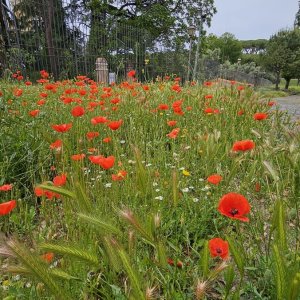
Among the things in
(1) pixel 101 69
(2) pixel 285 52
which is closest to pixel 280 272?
(1) pixel 101 69

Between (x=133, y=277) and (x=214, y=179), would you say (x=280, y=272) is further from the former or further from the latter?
(x=214, y=179)

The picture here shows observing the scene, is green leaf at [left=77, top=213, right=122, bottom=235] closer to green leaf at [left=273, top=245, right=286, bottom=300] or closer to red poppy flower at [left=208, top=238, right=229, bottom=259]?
red poppy flower at [left=208, top=238, right=229, bottom=259]

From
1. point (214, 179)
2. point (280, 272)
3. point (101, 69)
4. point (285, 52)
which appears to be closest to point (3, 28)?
point (101, 69)

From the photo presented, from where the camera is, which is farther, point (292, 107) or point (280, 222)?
point (292, 107)

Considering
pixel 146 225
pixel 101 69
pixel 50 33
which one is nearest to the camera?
pixel 146 225

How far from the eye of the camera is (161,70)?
36.4 feet

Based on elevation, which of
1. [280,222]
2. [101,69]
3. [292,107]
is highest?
[280,222]

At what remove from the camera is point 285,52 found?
31312mm

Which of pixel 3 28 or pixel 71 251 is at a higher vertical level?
pixel 3 28

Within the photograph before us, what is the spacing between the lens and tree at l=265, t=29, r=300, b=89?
31312 mm

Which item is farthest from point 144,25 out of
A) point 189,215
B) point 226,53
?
point 226,53

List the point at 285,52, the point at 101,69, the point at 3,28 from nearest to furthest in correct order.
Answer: the point at 3,28 → the point at 101,69 → the point at 285,52

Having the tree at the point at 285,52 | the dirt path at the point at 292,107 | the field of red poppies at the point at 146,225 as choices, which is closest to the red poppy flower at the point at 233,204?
the field of red poppies at the point at 146,225

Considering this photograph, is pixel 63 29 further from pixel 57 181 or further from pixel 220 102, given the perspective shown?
pixel 57 181
